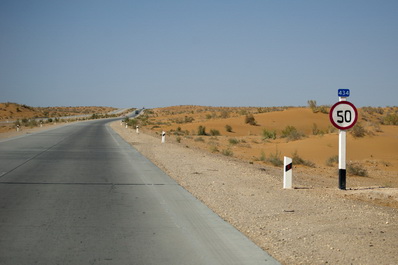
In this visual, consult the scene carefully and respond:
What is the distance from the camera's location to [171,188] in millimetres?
13688

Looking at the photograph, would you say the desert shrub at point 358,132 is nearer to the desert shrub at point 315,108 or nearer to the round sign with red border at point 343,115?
the round sign with red border at point 343,115

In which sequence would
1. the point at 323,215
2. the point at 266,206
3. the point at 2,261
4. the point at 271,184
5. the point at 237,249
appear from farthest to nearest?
the point at 271,184
the point at 266,206
the point at 323,215
the point at 237,249
the point at 2,261

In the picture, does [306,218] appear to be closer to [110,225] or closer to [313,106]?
[110,225]

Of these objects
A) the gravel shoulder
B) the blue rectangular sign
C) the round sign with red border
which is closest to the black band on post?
the gravel shoulder

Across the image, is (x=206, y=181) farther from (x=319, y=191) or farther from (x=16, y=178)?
(x=16, y=178)

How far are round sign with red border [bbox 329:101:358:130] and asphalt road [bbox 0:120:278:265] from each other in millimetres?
4330

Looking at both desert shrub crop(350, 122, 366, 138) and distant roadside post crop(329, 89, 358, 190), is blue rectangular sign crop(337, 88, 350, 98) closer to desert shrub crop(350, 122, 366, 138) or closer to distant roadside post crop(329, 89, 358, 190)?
distant roadside post crop(329, 89, 358, 190)

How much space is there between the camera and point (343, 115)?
1294 cm

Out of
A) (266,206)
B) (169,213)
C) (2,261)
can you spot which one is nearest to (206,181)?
(266,206)

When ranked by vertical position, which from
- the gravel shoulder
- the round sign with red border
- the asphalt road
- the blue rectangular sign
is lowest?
the gravel shoulder

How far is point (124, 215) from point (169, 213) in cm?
92

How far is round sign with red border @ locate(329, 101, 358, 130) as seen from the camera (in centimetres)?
1285

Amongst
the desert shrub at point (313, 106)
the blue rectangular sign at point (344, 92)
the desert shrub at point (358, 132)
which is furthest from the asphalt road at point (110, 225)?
the desert shrub at point (313, 106)

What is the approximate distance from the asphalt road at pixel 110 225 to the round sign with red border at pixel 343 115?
4330 millimetres
